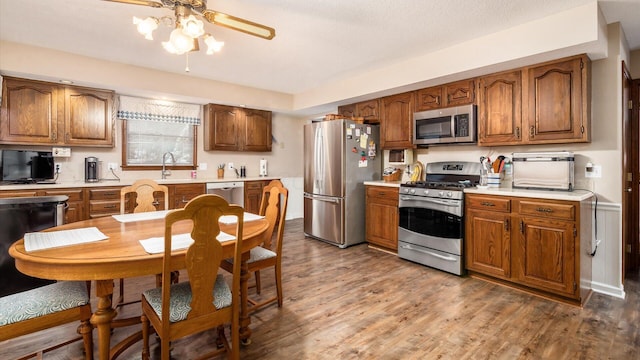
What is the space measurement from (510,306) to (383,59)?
2965 millimetres

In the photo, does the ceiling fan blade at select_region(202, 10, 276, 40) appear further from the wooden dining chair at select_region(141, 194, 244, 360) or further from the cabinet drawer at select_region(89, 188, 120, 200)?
the cabinet drawer at select_region(89, 188, 120, 200)

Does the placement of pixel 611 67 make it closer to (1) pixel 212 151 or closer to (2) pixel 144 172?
(1) pixel 212 151

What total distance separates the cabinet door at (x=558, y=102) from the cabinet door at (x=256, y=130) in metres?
4.18

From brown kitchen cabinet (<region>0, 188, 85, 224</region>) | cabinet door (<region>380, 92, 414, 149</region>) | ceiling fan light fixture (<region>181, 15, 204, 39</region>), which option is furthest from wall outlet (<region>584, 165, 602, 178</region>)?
brown kitchen cabinet (<region>0, 188, 85, 224</region>)

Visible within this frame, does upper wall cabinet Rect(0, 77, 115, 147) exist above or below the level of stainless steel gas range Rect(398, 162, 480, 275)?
above

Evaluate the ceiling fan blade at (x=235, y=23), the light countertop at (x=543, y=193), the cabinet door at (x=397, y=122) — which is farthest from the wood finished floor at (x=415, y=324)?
the ceiling fan blade at (x=235, y=23)

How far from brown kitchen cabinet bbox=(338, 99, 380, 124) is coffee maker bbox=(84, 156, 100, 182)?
3809 mm

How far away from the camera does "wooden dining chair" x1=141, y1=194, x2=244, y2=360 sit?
1395 mm

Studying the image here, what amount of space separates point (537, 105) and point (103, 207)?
5.12 metres

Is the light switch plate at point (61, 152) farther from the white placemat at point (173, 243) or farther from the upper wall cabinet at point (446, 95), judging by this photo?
the upper wall cabinet at point (446, 95)

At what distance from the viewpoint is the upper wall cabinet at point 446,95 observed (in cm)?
348

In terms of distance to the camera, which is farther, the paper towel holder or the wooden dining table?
the paper towel holder

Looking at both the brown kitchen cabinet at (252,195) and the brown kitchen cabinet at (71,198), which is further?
the brown kitchen cabinet at (252,195)

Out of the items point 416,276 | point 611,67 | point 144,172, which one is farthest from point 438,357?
point 144,172
